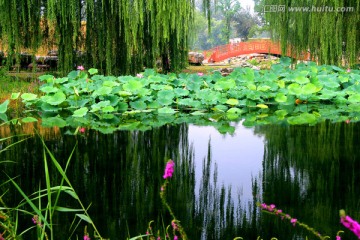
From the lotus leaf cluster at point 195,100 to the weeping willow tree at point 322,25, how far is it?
1371mm

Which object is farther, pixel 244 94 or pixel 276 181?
pixel 244 94

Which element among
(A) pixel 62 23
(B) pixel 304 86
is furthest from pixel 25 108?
(B) pixel 304 86

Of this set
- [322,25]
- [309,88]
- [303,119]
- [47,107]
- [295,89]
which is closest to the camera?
[303,119]

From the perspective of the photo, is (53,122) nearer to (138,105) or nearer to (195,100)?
(138,105)

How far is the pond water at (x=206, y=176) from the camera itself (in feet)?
8.11

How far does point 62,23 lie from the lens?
7.17m

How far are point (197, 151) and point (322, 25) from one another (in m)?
4.63

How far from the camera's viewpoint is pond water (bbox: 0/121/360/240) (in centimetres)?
247

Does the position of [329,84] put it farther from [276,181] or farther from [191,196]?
[191,196]

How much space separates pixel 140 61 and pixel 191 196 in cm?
494

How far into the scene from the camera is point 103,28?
723 centimetres

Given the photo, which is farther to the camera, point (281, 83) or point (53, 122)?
point (281, 83)

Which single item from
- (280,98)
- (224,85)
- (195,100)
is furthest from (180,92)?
(280,98)

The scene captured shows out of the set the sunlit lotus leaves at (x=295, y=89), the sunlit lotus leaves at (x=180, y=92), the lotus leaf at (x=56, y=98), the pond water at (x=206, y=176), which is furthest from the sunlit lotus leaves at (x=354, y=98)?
the lotus leaf at (x=56, y=98)
